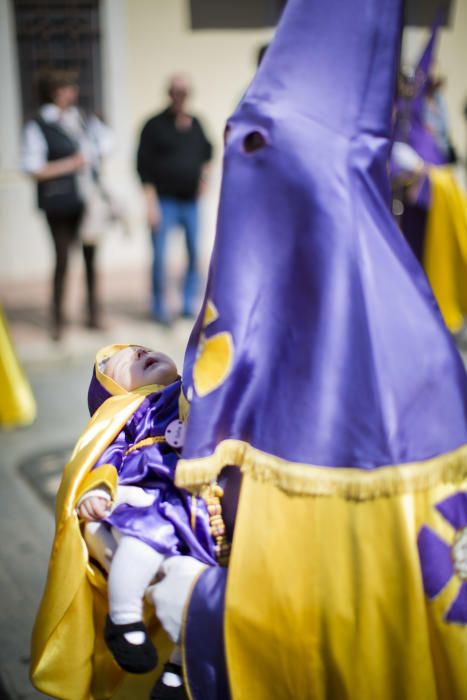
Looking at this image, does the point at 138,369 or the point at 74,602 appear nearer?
the point at 74,602

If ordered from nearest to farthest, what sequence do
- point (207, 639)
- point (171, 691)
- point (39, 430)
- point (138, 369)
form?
point (207, 639) → point (171, 691) → point (138, 369) → point (39, 430)

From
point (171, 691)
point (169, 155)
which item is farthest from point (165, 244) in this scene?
point (171, 691)

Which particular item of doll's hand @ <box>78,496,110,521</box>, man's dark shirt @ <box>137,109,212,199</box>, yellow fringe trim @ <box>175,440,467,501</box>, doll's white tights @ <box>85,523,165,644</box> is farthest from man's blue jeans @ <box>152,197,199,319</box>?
Answer: yellow fringe trim @ <box>175,440,467,501</box>

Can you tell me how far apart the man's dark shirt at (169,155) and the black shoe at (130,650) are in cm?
549

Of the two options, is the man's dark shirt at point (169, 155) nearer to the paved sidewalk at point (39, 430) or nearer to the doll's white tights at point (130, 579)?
the paved sidewalk at point (39, 430)

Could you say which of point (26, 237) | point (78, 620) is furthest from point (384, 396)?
point (26, 237)

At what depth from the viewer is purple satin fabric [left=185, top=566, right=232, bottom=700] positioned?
170cm

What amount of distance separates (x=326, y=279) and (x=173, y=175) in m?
5.44

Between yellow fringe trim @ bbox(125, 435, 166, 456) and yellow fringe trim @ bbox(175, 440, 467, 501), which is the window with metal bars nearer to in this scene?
yellow fringe trim @ bbox(125, 435, 166, 456)

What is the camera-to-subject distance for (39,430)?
4879 millimetres

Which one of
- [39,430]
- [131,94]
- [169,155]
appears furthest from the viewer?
[131,94]

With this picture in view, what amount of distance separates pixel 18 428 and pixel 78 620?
3.17m

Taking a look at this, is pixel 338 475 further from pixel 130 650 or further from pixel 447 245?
pixel 447 245

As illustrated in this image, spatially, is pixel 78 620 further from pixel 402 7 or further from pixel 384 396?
pixel 402 7
